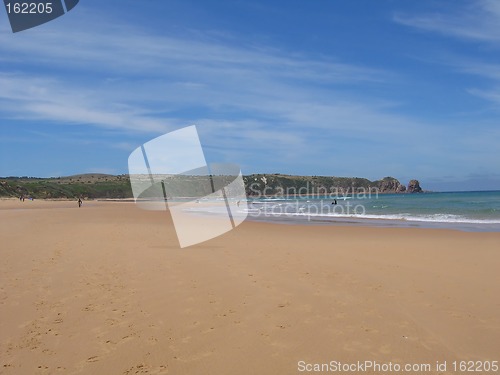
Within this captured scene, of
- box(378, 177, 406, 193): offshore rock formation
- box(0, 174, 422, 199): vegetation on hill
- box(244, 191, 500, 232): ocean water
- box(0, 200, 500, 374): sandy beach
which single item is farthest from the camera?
box(378, 177, 406, 193): offshore rock formation

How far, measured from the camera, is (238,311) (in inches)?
248

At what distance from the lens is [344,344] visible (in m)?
5.02

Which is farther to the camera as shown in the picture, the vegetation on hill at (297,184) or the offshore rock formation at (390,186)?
the offshore rock formation at (390,186)

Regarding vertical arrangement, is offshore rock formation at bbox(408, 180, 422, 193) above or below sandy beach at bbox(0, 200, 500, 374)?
below

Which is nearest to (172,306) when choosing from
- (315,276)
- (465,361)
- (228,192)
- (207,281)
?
(207,281)

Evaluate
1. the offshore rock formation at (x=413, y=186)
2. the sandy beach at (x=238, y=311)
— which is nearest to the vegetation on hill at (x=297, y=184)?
the offshore rock formation at (x=413, y=186)

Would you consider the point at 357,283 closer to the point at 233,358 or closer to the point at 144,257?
the point at 233,358

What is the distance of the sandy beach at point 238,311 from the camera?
4.68m

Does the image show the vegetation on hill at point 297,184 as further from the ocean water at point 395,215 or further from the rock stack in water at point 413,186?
the ocean water at point 395,215

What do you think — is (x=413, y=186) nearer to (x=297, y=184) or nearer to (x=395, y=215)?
(x=297, y=184)

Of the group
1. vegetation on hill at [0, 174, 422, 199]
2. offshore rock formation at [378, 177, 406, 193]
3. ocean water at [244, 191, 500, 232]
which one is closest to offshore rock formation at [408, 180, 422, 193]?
vegetation on hill at [0, 174, 422, 199]

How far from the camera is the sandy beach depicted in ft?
15.3

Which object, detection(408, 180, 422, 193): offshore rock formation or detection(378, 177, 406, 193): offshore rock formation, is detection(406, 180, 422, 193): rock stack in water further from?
detection(378, 177, 406, 193): offshore rock formation

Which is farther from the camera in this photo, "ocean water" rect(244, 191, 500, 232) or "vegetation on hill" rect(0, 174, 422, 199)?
"vegetation on hill" rect(0, 174, 422, 199)
